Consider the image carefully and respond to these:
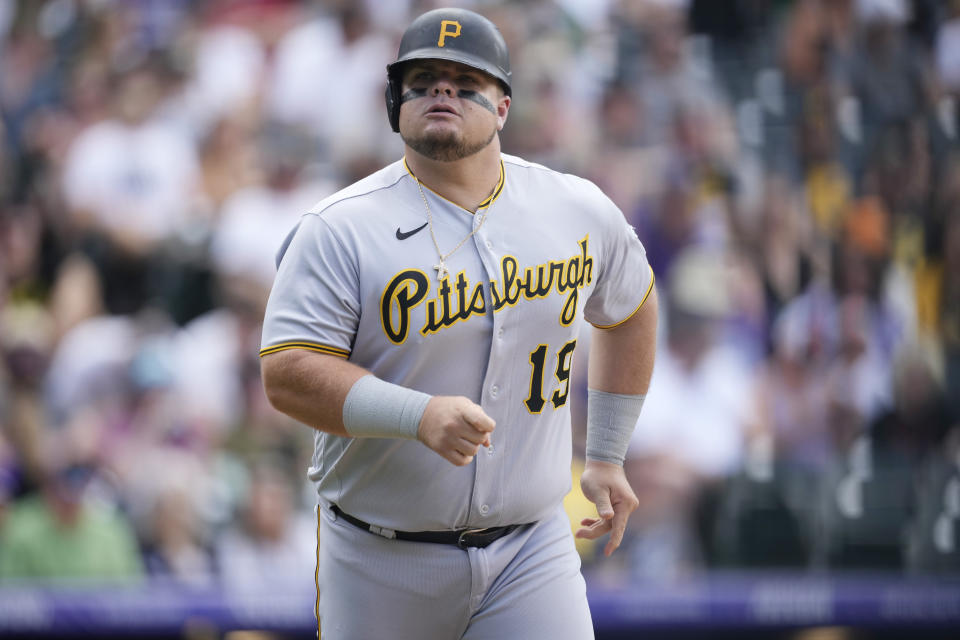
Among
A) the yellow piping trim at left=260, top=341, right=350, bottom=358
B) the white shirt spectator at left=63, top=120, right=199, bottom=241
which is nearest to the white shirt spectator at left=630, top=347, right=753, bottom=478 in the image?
the white shirt spectator at left=63, top=120, right=199, bottom=241

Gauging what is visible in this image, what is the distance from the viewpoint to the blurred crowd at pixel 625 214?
5965mm

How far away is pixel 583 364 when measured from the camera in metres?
6.45

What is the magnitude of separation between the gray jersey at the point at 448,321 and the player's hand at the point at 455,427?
312 millimetres

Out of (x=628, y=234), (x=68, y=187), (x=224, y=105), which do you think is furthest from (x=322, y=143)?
(x=628, y=234)

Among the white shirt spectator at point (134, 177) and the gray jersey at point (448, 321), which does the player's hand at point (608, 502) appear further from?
the white shirt spectator at point (134, 177)

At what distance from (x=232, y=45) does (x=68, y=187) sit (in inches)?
61.1

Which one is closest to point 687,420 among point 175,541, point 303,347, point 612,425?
point 175,541

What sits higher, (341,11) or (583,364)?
(341,11)

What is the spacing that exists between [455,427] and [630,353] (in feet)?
3.00

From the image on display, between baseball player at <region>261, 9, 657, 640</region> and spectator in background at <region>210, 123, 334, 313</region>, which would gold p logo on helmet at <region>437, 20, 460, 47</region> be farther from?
spectator in background at <region>210, 123, 334, 313</region>

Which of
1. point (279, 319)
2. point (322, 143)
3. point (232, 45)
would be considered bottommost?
point (279, 319)

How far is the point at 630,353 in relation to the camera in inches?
127

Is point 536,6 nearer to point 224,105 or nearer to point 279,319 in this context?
point 224,105

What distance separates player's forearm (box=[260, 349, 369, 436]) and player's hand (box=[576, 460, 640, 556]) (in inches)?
31.5
